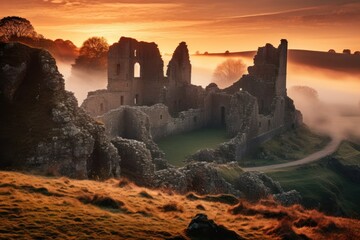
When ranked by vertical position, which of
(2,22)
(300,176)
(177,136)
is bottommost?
(300,176)

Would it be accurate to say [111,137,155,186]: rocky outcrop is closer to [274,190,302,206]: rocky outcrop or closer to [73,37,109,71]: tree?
[274,190,302,206]: rocky outcrop

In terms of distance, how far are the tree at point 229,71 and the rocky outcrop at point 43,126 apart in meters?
110

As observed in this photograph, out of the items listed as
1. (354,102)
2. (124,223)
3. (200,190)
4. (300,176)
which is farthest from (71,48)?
(124,223)

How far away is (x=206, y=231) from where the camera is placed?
57.7 ft

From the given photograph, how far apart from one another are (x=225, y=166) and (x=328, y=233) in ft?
88.5

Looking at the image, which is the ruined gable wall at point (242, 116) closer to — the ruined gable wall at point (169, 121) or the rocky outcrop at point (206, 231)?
the ruined gable wall at point (169, 121)

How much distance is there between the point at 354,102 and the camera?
410 ft

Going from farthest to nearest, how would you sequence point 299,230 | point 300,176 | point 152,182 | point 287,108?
point 287,108, point 300,176, point 152,182, point 299,230

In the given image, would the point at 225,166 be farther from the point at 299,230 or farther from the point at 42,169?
the point at 299,230

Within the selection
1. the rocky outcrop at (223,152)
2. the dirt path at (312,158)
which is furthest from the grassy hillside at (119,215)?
the dirt path at (312,158)

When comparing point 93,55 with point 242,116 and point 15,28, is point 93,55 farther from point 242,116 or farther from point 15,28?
point 242,116

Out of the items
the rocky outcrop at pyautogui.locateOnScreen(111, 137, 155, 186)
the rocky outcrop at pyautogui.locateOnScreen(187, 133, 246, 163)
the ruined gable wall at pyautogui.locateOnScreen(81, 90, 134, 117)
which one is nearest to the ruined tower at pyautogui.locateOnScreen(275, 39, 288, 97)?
the rocky outcrop at pyautogui.locateOnScreen(187, 133, 246, 163)

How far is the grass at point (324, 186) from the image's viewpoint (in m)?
48.2

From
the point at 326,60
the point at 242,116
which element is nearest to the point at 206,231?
the point at 242,116
